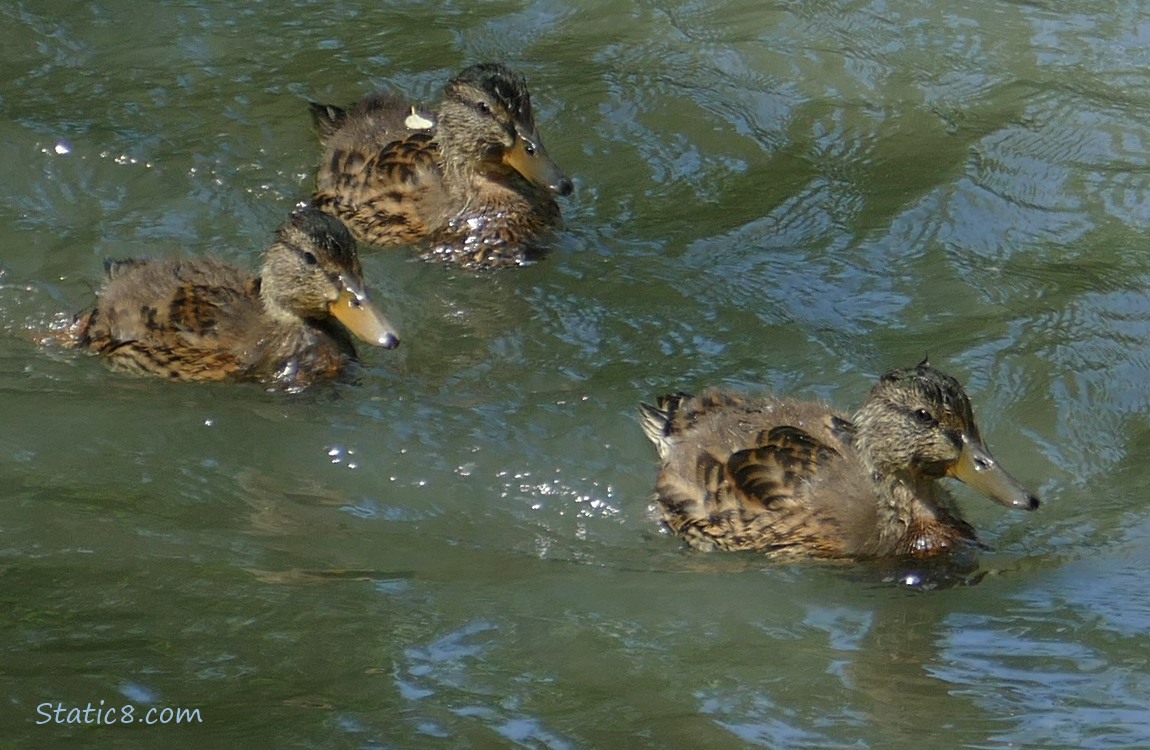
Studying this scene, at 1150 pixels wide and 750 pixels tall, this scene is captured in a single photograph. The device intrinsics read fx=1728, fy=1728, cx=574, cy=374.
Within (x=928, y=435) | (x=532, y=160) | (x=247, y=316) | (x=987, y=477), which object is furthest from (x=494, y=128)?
(x=987, y=477)

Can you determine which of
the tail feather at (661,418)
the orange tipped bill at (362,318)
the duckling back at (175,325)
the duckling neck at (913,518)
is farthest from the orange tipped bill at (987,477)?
the duckling back at (175,325)

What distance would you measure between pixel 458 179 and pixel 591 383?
234cm

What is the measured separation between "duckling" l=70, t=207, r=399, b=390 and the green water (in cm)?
15

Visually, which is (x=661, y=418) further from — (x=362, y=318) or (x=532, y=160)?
(x=532, y=160)

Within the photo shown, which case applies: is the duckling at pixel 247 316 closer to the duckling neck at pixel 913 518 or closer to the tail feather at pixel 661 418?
the tail feather at pixel 661 418

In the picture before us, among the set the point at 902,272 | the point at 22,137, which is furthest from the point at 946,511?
the point at 22,137

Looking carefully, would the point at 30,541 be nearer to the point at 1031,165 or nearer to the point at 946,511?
the point at 946,511

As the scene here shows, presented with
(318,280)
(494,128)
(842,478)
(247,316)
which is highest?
(494,128)

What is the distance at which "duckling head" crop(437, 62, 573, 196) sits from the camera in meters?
9.47

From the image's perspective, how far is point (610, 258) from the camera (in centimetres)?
905

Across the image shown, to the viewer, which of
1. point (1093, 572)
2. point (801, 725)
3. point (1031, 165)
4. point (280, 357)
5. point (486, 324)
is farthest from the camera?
point (1031, 165)

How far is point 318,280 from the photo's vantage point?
7852 millimetres

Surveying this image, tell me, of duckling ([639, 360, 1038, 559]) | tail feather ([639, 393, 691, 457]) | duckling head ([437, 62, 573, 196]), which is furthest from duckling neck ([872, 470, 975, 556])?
duckling head ([437, 62, 573, 196])

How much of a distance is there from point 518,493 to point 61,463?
1782 millimetres
